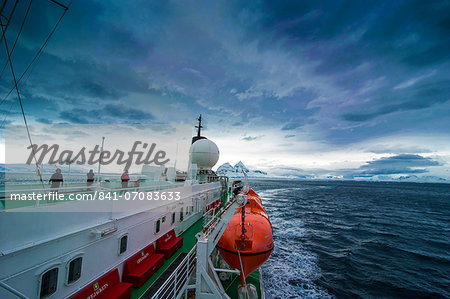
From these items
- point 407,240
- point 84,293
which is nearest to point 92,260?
point 84,293

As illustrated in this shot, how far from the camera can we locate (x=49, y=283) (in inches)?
185

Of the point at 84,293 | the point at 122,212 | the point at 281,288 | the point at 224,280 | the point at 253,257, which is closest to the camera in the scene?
the point at 84,293

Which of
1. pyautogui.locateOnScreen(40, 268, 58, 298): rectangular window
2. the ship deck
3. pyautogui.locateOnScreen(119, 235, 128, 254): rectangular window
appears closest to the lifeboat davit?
the ship deck

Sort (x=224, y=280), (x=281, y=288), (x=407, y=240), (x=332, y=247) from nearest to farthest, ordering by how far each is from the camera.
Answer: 1. (x=224, y=280)
2. (x=281, y=288)
3. (x=332, y=247)
4. (x=407, y=240)

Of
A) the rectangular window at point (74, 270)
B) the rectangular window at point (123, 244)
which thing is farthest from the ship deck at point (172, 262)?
the rectangular window at point (74, 270)

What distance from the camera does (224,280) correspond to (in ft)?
32.2

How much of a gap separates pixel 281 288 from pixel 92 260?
10929 millimetres

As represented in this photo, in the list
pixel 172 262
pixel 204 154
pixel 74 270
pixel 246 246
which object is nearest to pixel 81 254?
A: pixel 74 270

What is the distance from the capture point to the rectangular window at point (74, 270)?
5.22 m

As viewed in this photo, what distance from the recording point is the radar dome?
2339 cm

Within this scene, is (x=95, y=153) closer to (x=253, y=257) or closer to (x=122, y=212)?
(x=122, y=212)

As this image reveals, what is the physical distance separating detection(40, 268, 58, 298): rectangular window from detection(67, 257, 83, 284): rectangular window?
36 cm

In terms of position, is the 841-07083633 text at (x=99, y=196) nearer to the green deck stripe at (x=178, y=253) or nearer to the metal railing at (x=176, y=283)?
the green deck stripe at (x=178, y=253)

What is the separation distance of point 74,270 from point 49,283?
2.07 feet
